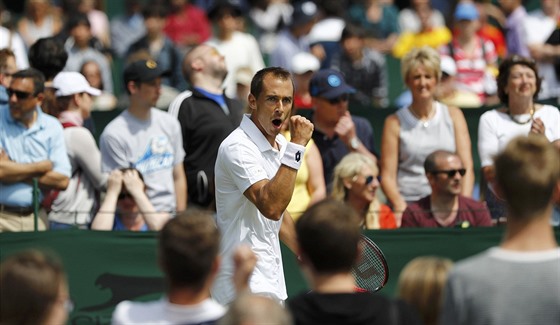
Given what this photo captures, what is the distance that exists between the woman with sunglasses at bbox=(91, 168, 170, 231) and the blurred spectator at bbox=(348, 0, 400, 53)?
7.25 metres

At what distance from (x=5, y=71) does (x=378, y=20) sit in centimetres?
722

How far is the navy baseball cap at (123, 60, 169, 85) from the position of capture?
9977 mm

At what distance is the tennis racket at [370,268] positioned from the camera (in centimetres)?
708

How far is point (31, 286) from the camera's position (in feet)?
15.1

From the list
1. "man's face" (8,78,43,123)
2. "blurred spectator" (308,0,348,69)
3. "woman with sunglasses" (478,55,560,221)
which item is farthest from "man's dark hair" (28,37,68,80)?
"blurred spectator" (308,0,348,69)

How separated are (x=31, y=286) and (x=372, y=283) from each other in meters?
2.93

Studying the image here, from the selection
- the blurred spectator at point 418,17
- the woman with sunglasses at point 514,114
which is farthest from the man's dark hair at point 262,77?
the blurred spectator at point 418,17

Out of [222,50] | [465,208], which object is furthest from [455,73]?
[465,208]

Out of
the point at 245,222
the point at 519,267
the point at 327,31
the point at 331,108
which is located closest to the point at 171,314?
the point at 519,267

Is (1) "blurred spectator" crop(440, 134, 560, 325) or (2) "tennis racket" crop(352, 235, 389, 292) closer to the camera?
(1) "blurred spectator" crop(440, 134, 560, 325)

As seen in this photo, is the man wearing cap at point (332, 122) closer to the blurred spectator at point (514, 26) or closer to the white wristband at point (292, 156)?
the white wristband at point (292, 156)

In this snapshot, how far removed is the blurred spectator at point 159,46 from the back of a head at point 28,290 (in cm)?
996

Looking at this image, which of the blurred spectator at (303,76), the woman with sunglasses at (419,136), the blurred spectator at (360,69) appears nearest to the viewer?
the woman with sunglasses at (419,136)

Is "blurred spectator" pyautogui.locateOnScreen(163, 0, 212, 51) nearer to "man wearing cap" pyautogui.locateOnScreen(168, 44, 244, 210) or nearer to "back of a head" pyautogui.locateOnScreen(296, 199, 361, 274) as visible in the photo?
"man wearing cap" pyautogui.locateOnScreen(168, 44, 244, 210)
